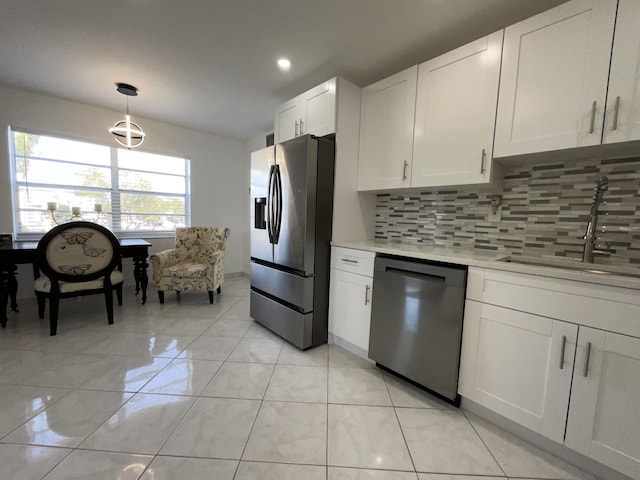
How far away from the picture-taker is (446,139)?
69.3 inches

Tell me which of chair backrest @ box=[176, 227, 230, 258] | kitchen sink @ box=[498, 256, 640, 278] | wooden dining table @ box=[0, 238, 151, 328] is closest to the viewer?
kitchen sink @ box=[498, 256, 640, 278]

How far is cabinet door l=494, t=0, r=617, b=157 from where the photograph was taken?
124 centimetres

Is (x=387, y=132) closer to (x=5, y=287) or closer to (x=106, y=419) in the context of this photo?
(x=106, y=419)

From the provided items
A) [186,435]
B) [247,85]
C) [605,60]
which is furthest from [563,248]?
[247,85]

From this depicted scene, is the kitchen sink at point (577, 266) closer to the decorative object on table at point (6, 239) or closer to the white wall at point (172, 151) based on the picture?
the white wall at point (172, 151)

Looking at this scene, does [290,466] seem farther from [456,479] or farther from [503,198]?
[503,198]

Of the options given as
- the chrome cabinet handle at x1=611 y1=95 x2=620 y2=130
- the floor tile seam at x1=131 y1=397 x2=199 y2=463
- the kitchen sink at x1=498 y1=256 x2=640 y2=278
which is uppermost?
the chrome cabinet handle at x1=611 y1=95 x2=620 y2=130

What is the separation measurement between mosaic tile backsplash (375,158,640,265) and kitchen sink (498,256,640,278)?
49mm

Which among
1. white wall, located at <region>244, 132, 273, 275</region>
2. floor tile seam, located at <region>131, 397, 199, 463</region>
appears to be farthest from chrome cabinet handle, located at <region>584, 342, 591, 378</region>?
white wall, located at <region>244, 132, 273, 275</region>

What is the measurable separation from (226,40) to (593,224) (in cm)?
263

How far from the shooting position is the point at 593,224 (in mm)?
1403

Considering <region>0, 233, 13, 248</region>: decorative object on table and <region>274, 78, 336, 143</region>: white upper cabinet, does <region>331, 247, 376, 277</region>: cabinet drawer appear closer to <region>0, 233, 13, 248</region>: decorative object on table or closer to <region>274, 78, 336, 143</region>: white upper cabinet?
<region>274, 78, 336, 143</region>: white upper cabinet

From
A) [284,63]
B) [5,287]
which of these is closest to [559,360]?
[284,63]

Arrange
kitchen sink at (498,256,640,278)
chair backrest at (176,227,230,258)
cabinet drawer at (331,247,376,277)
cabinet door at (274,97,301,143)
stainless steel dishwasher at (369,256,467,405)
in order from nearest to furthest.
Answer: kitchen sink at (498,256,640,278), stainless steel dishwasher at (369,256,467,405), cabinet drawer at (331,247,376,277), cabinet door at (274,97,301,143), chair backrest at (176,227,230,258)
